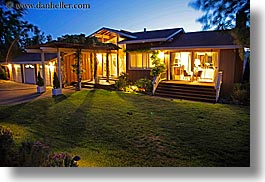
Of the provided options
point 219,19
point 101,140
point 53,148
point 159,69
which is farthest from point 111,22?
point 159,69

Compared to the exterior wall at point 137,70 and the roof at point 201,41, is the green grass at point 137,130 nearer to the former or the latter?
the roof at point 201,41

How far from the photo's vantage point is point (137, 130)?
143 inches

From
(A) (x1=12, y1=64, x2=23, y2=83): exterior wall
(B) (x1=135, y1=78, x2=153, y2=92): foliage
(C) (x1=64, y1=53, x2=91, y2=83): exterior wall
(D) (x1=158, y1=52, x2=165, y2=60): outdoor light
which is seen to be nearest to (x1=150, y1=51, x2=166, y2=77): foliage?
(D) (x1=158, y1=52, x2=165, y2=60): outdoor light

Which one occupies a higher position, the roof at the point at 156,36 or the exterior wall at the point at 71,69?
the roof at the point at 156,36

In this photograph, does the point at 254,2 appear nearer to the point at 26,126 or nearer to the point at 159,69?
the point at 26,126

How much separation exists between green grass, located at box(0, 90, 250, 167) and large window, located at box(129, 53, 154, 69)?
2575mm

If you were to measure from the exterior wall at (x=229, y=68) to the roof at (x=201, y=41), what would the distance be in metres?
0.29

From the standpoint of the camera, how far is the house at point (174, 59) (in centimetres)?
595

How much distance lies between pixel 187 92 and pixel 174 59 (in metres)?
1.94

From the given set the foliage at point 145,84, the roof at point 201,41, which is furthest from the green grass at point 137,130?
the roof at point 201,41

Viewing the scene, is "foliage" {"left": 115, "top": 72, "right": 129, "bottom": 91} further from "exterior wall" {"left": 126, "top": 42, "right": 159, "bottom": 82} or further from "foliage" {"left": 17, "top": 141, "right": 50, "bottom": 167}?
"foliage" {"left": 17, "top": 141, "right": 50, "bottom": 167}

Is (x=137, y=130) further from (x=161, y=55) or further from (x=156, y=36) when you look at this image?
(x=156, y=36)

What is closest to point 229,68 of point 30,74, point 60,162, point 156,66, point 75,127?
point 156,66

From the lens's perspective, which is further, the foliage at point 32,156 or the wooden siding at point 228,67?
the wooden siding at point 228,67
